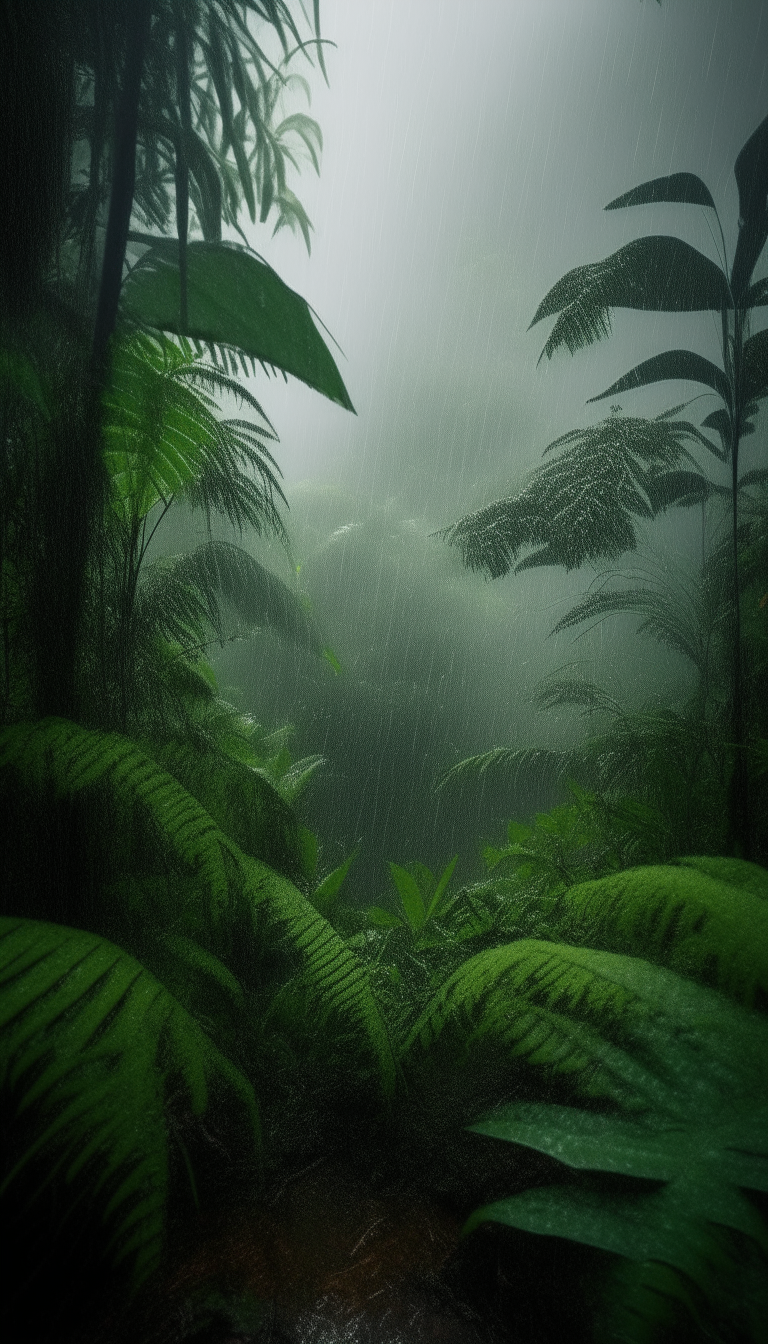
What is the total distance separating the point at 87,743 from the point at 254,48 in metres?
1.35

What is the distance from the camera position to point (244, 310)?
2.64ft

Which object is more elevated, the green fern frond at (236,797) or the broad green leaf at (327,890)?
the green fern frond at (236,797)

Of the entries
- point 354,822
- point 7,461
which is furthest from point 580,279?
point 354,822

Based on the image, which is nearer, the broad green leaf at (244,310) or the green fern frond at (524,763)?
the broad green leaf at (244,310)

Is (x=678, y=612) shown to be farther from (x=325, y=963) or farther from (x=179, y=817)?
(x=179, y=817)

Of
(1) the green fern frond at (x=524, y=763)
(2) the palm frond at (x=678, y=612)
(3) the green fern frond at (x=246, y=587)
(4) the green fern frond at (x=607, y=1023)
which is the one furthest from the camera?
(1) the green fern frond at (x=524, y=763)

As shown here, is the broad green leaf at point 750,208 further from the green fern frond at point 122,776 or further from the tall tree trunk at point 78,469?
the green fern frond at point 122,776

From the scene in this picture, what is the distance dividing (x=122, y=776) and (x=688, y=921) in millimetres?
791

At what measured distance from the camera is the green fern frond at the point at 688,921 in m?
0.72

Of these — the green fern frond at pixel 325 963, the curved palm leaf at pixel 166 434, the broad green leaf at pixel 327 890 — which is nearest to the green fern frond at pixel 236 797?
the broad green leaf at pixel 327 890

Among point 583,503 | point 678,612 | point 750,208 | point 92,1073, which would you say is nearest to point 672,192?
point 750,208

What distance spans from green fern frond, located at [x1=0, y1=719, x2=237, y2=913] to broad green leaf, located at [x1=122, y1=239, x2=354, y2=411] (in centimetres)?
58

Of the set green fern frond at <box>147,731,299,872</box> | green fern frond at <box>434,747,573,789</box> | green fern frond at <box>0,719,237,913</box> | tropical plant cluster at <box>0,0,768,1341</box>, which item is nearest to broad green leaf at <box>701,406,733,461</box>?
tropical plant cluster at <box>0,0,768,1341</box>

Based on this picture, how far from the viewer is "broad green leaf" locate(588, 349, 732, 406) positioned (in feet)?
5.11
